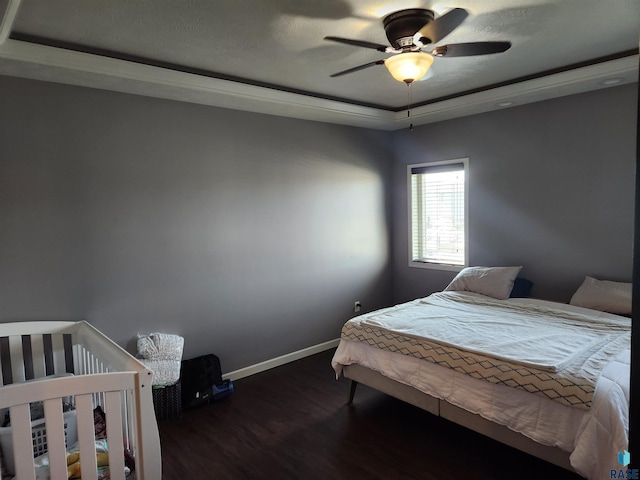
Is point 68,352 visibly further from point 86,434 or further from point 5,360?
point 86,434

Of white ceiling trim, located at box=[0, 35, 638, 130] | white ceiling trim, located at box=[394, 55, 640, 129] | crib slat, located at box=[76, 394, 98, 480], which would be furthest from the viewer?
white ceiling trim, located at box=[394, 55, 640, 129]

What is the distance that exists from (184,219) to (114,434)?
6.59 ft

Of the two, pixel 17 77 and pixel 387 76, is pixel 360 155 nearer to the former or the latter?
pixel 387 76

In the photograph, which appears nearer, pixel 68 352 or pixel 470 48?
pixel 470 48

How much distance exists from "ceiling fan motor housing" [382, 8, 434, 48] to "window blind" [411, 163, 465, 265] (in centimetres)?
241

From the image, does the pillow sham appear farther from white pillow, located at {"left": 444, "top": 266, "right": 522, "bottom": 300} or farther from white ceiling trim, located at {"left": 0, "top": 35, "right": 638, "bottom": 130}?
white ceiling trim, located at {"left": 0, "top": 35, "right": 638, "bottom": 130}

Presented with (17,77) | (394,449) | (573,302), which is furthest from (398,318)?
(17,77)

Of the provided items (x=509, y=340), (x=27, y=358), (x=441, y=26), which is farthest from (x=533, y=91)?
(x=27, y=358)

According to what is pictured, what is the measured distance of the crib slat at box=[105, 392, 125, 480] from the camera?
174cm

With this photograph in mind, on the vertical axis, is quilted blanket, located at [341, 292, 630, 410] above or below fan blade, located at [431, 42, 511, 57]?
below

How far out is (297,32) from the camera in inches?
98.0

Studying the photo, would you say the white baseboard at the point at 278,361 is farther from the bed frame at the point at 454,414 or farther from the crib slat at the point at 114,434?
the crib slat at the point at 114,434

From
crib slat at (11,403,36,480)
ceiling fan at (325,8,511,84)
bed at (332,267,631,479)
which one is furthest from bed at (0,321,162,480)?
ceiling fan at (325,8,511,84)

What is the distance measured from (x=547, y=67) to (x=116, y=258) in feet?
11.9
